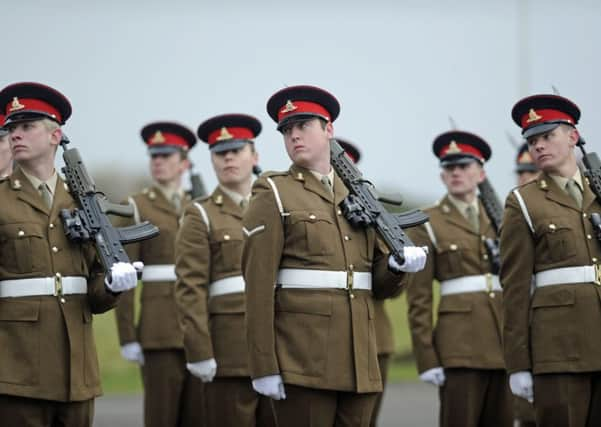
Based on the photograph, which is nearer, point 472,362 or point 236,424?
point 236,424

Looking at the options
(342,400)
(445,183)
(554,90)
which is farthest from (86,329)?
(445,183)

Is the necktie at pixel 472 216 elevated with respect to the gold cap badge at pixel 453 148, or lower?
lower

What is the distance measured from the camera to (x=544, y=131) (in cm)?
729

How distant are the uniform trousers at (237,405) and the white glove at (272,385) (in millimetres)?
1967

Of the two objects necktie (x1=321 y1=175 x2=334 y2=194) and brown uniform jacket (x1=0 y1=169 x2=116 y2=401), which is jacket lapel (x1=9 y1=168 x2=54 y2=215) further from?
necktie (x1=321 y1=175 x2=334 y2=194)

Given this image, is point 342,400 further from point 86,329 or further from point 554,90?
point 554,90

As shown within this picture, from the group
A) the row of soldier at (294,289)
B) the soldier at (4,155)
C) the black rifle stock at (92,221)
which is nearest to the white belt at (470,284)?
the row of soldier at (294,289)

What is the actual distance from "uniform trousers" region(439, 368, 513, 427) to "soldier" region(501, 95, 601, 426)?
1.61 m

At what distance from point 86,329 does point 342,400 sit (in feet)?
4.66

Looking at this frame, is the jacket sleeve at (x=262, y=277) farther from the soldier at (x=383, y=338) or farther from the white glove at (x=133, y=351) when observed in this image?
the soldier at (x=383, y=338)

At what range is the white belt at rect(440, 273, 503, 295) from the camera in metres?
9.02

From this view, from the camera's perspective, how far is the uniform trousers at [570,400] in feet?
22.6

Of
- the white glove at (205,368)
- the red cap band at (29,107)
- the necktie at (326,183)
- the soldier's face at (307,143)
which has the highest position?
the red cap band at (29,107)

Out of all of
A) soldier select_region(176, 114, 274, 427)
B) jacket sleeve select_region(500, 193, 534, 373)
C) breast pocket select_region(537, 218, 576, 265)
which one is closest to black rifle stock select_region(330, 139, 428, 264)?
A: jacket sleeve select_region(500, 193, 534, 373)
